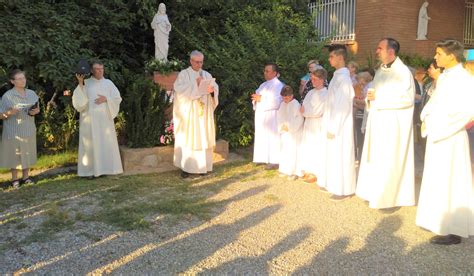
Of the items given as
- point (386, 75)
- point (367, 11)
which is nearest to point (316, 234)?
point (386, 75)

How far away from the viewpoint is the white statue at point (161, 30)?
10062 millimetres

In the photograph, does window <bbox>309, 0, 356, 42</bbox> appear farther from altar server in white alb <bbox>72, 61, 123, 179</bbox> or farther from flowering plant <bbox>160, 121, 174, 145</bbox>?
altar server in white alb <bbox>72, 61, 123, 179</bbox>

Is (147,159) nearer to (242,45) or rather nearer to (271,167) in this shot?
(271,167)

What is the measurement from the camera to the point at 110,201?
242 inches

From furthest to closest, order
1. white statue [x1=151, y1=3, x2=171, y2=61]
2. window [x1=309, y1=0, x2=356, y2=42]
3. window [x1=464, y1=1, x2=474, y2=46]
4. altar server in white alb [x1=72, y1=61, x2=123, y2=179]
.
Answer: window [x1=464, y1=1, x2=474, y2=46] → window [x1=309, y1=0, x2=356, y2=42] → white statue [x1=151, y1=3, x2=171, y2=61] → altar server in white alb [x1=72, y1=61, x2=123, y2=179]

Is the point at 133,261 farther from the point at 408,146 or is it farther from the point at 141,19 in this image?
the point at 141,19

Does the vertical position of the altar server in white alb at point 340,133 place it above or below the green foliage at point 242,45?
below

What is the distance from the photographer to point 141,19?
11461 millimetres

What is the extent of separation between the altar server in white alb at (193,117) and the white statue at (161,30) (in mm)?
2733

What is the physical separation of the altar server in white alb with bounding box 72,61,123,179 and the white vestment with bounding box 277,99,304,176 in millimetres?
2579

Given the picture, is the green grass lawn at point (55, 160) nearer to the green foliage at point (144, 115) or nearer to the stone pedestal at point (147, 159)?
the stone pedestal at point (147, 159)

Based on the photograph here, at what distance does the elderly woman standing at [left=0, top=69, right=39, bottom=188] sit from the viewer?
6688mm

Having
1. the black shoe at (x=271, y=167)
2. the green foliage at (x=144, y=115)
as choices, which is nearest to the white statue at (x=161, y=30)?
the green foliage at (x=144, y=115)

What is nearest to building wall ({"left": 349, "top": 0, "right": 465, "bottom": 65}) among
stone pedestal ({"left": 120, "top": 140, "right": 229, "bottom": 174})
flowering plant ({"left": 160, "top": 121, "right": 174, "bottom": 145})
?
flowering plant ({"left": 160, "top": 121, "right": 174, "bottom": 145})
